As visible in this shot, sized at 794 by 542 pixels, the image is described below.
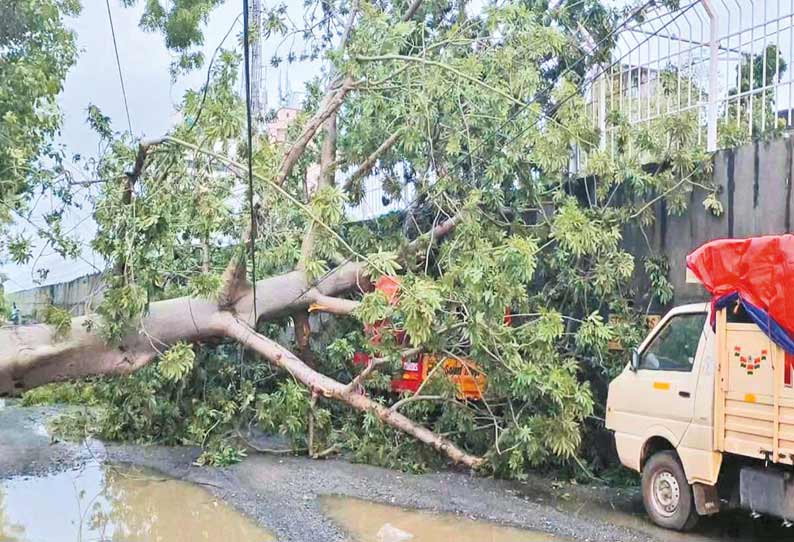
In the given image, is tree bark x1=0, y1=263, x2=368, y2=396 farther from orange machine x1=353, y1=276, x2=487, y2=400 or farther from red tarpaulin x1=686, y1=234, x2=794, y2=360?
red tarpaulin x1=686, y1=234, x2=794, y2=360

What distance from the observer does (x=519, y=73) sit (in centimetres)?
827

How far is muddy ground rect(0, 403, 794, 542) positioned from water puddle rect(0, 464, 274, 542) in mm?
211

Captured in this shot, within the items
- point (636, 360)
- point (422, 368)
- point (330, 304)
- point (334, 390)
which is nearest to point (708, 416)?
point (636, 360)

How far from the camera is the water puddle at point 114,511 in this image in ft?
20.1

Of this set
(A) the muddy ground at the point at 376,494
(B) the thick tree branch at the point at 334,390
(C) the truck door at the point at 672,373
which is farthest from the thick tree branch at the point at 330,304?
(C) the truck door at the point at 672,373

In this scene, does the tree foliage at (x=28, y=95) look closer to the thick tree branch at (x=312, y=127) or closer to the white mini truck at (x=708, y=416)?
the thick tree branch at (x=312, y=127)

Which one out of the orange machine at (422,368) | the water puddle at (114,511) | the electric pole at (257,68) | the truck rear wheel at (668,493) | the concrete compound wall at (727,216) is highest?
the electric pole at (257,68)

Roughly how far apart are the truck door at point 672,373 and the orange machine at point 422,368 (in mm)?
1906

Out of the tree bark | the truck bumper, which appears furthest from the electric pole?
the truck bumper

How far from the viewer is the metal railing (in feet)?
22.6

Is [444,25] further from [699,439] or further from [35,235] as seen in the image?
[699,439]

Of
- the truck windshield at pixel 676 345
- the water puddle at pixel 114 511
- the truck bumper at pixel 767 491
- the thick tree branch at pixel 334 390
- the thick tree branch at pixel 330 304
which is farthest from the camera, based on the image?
the thick tree branch at pixel 330 304

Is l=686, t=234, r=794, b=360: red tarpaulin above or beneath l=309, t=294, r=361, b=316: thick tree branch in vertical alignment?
above

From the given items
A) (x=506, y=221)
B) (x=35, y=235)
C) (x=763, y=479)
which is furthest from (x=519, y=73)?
(x=35, y=235)
